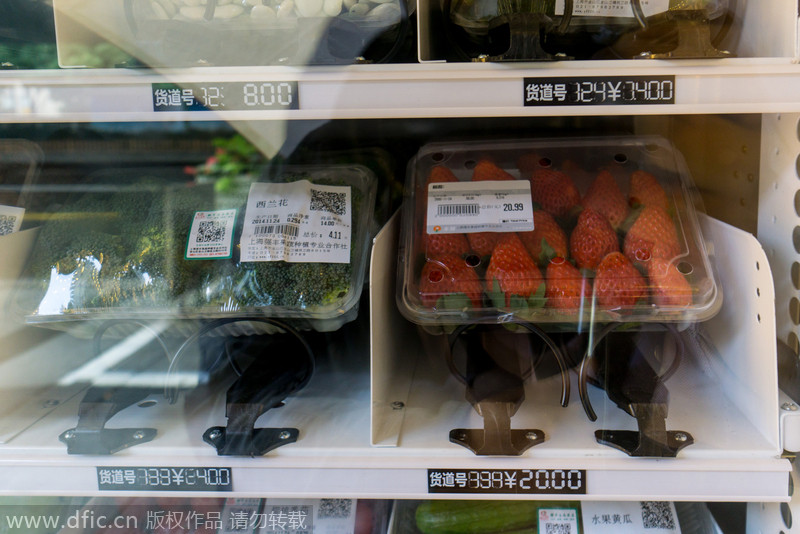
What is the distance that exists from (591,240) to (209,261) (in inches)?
24.6

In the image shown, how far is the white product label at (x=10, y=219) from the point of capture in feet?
3.33

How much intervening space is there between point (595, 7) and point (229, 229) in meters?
0.67

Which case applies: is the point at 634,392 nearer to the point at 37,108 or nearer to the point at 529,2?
the point at 529,2

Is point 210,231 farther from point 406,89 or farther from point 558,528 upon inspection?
point 558,528

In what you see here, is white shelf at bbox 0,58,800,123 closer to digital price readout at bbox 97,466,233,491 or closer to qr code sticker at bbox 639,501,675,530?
digital price readout at bbox 97,466,233,491

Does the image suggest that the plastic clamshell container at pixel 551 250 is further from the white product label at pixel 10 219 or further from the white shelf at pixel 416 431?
the white product label at pixel 10 219

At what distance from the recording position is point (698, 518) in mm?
1030

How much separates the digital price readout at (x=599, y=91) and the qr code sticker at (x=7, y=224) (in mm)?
881

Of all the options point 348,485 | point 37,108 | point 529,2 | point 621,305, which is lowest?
point 348,485

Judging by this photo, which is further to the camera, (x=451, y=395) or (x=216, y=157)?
(x=216, y=157)

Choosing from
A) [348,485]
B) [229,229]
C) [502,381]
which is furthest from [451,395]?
[229,229]

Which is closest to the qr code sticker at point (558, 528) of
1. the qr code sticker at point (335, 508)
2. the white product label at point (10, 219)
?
the qr code sticker at point (335, 508)

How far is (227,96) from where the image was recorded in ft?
Answer: 2.57

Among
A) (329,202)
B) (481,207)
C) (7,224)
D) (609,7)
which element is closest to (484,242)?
(481,207)
